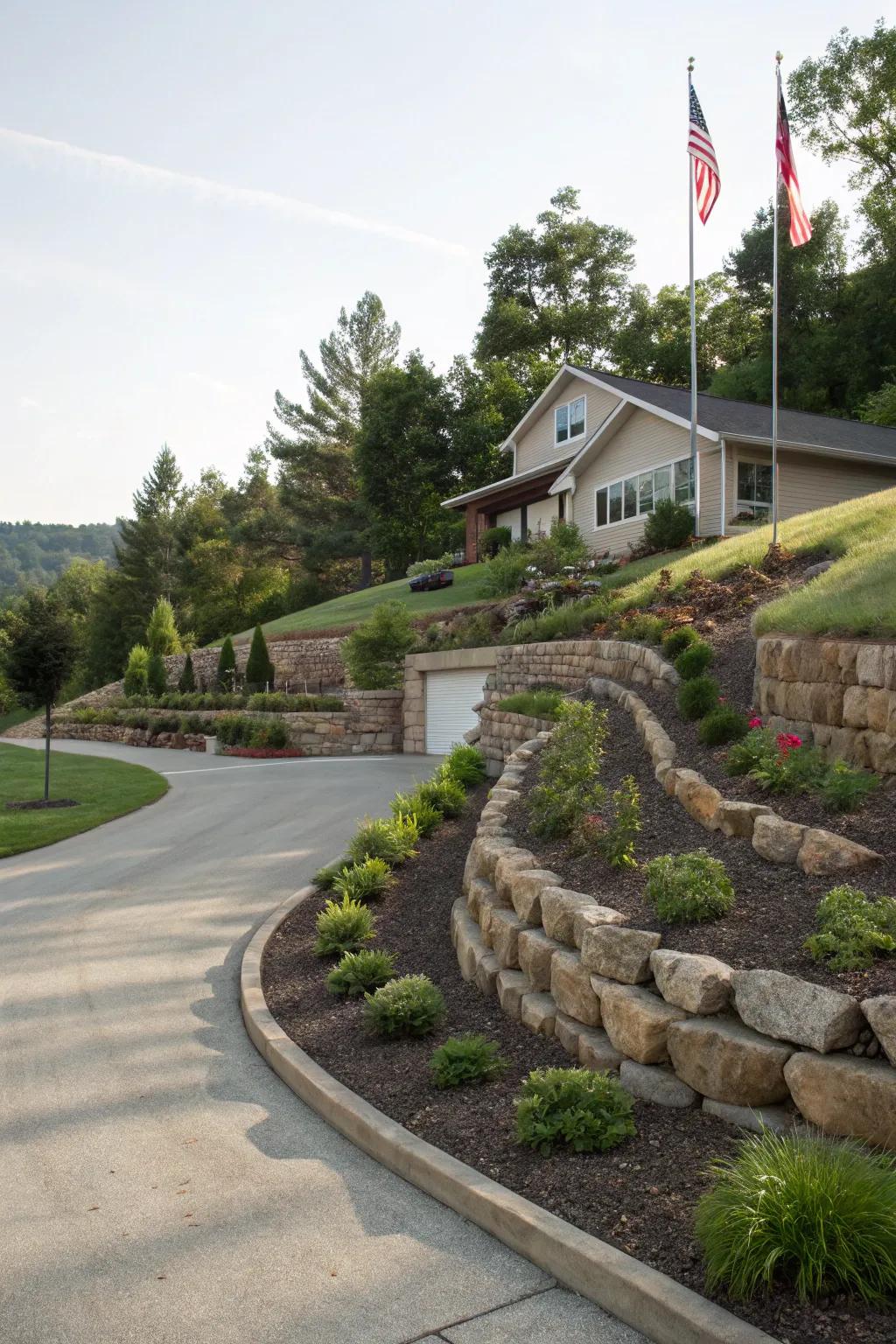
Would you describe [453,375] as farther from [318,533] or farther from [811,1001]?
[811,1001]

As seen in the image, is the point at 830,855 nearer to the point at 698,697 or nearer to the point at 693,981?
the point at 693,981

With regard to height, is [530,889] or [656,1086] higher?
[530,889]

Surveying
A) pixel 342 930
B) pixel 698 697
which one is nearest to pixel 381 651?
pixel 698 697

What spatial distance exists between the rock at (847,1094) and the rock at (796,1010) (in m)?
0.08

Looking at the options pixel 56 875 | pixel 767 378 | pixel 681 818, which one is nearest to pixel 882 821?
pixel 681 818

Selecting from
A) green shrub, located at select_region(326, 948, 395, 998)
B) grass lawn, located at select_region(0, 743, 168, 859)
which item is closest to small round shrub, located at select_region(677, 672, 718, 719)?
green shrub, located at select_region(326, 948, 395, 998)

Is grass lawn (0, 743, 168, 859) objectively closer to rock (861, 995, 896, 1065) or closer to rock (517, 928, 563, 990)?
rock (517, 928, 563, 990)

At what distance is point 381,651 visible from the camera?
23719 millimetres

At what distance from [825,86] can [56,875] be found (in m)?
43.6

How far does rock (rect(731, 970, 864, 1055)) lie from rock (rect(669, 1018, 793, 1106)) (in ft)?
0.25

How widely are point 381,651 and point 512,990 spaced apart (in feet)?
59.9

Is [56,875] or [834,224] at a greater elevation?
[834,224]

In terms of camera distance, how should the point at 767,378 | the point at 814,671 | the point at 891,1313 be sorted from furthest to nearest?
the point at 767,378
the point at 814,671
the point at 891,1313

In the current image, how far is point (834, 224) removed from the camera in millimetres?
41938
